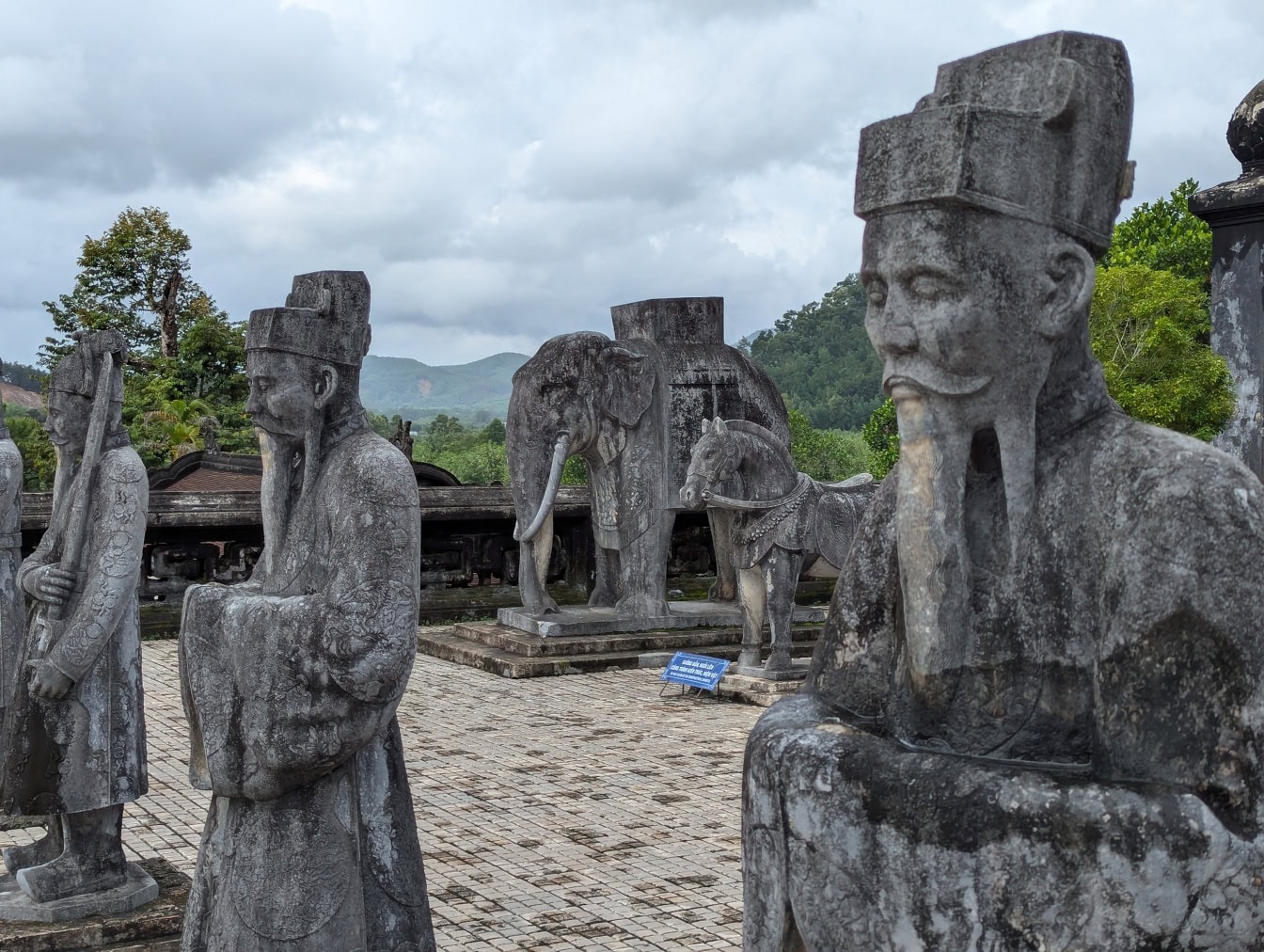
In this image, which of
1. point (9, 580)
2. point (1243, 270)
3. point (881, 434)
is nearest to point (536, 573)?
point (9, 580)

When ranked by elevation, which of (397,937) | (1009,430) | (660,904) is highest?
(1009,430)

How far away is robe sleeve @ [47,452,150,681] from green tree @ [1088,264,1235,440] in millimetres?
13644

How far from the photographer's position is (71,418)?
607 cm

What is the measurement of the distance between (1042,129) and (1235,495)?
610 millimetres

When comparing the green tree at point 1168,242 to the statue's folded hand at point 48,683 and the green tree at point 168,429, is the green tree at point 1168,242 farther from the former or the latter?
the statue's folded hand at point 48,683

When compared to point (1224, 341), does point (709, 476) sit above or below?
below

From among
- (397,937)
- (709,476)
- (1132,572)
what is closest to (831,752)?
(1132,572)

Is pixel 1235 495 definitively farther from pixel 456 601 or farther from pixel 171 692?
pixel 456 601

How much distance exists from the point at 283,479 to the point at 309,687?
0.67m

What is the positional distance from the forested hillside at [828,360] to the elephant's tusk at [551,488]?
151 ft

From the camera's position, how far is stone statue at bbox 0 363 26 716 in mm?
7363

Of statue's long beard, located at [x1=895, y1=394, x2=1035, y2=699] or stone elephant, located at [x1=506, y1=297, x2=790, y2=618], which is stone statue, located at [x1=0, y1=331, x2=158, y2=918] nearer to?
statue's long beard, located at [x1=895, y1=394, x2=1035, y2=699]

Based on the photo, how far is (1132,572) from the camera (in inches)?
89.3

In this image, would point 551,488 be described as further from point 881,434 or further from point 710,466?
point 881,434
